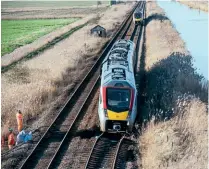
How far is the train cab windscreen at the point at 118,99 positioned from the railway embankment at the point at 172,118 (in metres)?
1.14

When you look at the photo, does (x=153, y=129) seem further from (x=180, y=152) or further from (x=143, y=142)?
(x=180, y=152)

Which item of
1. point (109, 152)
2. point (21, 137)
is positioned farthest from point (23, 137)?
point (109, 152)

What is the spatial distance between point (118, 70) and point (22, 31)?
4427 centimetres

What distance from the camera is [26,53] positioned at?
40.4 meters

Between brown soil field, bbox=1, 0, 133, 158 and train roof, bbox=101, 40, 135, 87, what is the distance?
139 inches

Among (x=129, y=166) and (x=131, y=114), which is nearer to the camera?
(x=129, y=166)

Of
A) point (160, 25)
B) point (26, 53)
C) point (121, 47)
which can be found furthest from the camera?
point (160, 25)

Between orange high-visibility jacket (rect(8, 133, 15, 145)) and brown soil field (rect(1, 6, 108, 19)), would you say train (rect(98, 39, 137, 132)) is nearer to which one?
orange high-visibility jacket (rect(8, 133, 15, 145))

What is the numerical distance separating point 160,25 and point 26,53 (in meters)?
24.3

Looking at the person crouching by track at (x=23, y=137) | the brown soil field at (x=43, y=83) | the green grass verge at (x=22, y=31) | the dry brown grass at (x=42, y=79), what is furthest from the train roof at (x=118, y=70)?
the green grass verge at (x=22, y=31)

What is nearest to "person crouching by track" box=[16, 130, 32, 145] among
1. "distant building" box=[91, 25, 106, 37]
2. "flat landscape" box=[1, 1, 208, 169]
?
"flat landscape" box=[1, 1, 208, 169]

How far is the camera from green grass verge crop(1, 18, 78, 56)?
48688 millimetres

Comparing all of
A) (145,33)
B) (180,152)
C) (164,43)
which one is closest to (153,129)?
(180,152)

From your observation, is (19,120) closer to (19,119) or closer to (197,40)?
(19,119)
